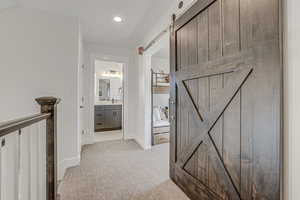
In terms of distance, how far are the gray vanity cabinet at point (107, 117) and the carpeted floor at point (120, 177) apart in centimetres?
191

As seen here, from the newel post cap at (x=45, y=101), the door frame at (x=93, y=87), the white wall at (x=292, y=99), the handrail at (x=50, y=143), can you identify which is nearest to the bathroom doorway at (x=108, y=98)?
the door frame at (x=93, y=87)

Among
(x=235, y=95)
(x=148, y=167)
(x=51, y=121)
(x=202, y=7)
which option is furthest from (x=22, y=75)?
(x=235, y=95)

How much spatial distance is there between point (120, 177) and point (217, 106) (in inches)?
66.9

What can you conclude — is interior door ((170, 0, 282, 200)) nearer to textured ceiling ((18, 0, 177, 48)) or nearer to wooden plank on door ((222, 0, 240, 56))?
wooden plank on door ((222, 0, 240, 56))

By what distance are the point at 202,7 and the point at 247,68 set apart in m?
0.81

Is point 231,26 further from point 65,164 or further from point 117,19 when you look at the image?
point 65,164

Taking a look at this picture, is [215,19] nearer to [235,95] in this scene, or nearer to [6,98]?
[235,95]

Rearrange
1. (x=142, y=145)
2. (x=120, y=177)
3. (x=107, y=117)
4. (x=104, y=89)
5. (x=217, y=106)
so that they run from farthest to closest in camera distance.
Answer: (x=104, y=89) → (x=107, y=117) → (x=142, y=145) → (x=120, y=177) → (x=217, y=106)

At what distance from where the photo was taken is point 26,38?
7.81ft

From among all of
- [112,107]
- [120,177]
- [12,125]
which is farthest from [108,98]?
[12,125]

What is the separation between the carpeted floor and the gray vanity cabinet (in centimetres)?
191

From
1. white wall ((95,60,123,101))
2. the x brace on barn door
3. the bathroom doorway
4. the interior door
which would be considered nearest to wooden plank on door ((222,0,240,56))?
the interior door

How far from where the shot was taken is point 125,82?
162 inches

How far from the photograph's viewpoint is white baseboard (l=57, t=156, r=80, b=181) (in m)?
2.38
